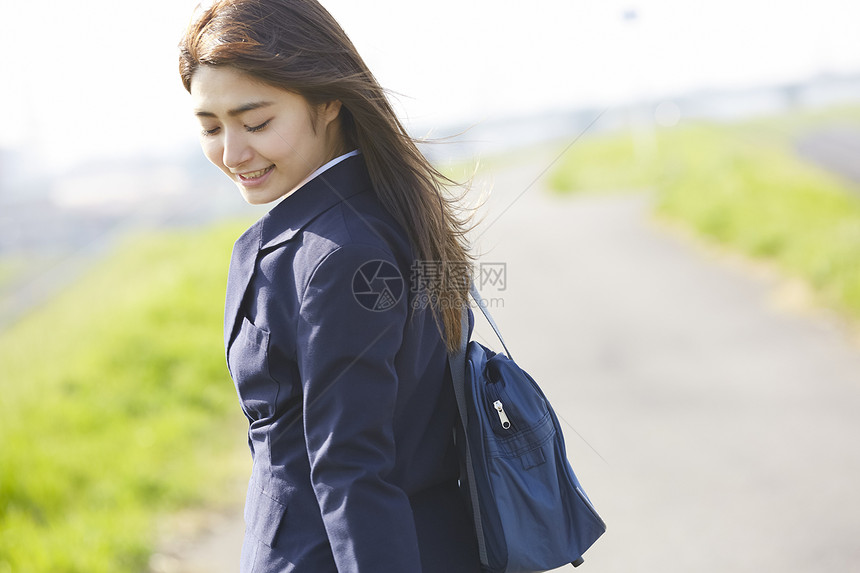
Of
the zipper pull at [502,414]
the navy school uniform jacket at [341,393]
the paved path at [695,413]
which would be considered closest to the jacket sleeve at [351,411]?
the navy school uniform jacket at [341,393]

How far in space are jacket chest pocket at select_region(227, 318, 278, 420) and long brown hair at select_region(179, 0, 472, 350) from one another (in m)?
0.32

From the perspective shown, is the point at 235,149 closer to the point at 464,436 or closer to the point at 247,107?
the point at 247,107

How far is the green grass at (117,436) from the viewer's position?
3.45 metres

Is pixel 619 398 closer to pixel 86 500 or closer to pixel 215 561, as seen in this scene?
pixel 215 561

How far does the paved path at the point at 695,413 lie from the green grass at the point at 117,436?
43 centimetres

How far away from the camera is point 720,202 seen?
925 centimetres

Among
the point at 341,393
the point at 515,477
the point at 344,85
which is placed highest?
the point at 344,85

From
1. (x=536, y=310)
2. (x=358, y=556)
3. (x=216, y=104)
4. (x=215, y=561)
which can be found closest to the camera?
(x=358, y=556)

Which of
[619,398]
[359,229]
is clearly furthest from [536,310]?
[359,229]

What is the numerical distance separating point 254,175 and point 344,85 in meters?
0.24

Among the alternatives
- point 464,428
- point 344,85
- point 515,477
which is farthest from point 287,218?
point 515,477

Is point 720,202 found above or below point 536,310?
above

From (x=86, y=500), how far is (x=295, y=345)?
3267 mm

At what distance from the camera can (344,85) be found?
1397mm
